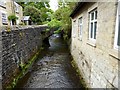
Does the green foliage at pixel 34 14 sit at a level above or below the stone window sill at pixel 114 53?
above

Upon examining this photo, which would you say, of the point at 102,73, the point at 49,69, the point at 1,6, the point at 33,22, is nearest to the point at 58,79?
the point at 49,69

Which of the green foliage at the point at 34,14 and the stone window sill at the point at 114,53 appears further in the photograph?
the green foliage at the point at 34,14

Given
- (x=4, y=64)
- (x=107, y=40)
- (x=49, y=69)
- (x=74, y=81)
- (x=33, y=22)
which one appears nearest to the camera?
(x=107, y=40)

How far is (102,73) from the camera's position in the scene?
446 cm

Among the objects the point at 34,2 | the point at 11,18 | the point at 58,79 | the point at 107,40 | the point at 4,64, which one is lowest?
the point at 58,79

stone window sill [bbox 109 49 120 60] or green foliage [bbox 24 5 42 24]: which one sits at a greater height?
green foliage [bbox 24 5 42 24]

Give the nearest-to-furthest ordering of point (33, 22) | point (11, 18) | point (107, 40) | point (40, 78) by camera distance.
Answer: point (107, 40) → point (40, 78) → point (11, 18) → point (33, 22)

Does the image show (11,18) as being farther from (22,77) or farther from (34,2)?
(34,2)

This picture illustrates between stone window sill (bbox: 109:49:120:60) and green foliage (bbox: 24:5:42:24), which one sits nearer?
stone window sill (bbox: 109:49:120:60)

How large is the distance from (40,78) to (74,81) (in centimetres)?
216

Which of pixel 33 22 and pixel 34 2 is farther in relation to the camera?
pixel 34 2

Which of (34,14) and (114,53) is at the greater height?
(34,14)

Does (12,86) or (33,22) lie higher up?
(33,22)

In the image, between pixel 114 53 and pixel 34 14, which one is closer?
pixel 114 53
